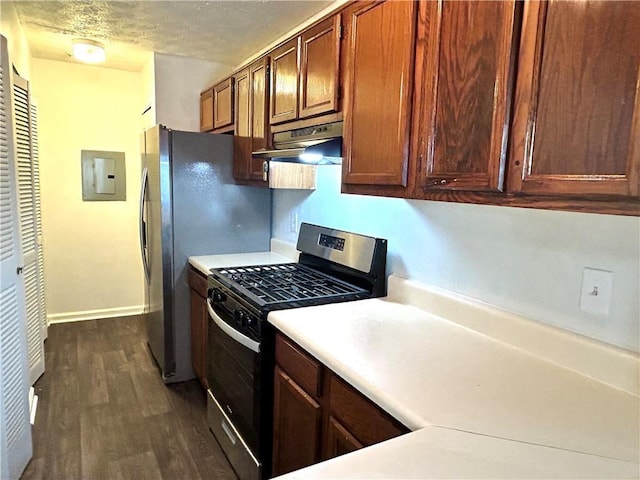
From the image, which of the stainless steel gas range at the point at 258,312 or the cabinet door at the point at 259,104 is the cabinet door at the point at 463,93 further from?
the cabinet door at the point at 259,104

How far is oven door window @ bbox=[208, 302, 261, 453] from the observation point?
5.82 feet

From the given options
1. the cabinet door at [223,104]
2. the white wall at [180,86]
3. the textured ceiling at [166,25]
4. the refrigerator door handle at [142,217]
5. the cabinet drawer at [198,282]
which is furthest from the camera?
the white wall at [180,86]

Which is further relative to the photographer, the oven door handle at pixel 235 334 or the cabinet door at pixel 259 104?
the cabinet door at pixel 259 104

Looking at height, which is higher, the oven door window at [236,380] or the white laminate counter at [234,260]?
the white laminate counter at [234,260]

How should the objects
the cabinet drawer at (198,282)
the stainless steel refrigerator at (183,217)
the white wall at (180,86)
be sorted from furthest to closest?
the white wall at (180,86), the stainless steel refrigerator at (183,217), the cabinet drawer at (198,282)

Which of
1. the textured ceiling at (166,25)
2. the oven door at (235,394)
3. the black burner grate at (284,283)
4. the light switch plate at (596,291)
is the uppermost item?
the textured ceiling at (166,25)

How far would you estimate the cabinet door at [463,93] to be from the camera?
110cm

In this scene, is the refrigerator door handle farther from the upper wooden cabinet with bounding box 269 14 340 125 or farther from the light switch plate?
the light switch plate

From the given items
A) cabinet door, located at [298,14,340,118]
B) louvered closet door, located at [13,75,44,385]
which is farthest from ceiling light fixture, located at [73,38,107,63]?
cabinet door, located at [298,14,340,118]

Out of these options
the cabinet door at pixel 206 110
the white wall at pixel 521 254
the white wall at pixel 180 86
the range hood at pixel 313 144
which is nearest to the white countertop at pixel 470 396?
the white wall at pixel 521 254

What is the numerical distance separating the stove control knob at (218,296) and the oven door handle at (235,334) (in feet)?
0.21

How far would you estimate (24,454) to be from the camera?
202cm

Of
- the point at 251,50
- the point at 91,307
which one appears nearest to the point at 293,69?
the point at 251,50

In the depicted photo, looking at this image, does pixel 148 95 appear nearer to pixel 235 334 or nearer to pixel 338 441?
pixel 235 334
